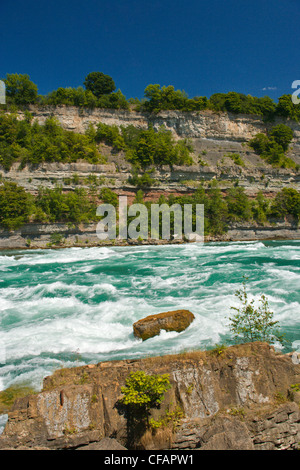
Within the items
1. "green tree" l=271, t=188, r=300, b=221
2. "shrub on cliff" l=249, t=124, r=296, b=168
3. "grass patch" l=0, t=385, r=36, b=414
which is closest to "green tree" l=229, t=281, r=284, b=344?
"grass patch" l=0, t=385, r=36, b=414

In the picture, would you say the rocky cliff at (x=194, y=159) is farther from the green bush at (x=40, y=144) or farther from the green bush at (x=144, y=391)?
the green bush at (x=144, y=391)

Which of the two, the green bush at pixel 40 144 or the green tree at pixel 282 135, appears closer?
the green bush at pixel 40 144

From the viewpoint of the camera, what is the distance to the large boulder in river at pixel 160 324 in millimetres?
9508

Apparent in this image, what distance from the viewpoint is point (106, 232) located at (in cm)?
3691

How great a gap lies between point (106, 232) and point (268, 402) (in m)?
33.0

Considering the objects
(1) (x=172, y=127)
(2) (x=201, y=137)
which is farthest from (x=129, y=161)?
(2) (x=201, y=137)

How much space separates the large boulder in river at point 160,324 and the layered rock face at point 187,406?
382 centimetres

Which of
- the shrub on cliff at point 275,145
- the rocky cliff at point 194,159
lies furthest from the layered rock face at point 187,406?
the shrub on cliff at point 275,145

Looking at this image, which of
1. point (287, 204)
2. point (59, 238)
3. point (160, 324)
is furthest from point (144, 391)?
point (287, 204)

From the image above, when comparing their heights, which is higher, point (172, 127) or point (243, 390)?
point (172, 127)

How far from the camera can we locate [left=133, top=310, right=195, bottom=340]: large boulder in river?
31.2ft

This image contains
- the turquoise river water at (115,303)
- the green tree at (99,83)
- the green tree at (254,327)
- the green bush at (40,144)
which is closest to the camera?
the green tree at (254,327)

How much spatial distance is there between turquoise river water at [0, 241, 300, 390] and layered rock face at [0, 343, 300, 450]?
8.66 feet
